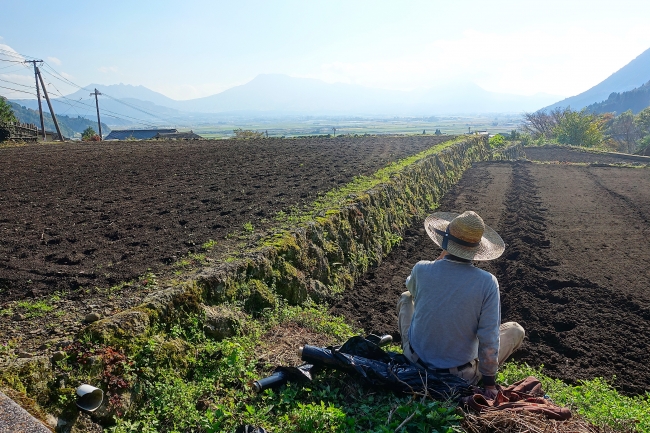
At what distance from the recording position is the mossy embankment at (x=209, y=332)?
333cm

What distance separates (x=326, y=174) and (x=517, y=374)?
9.13 meters

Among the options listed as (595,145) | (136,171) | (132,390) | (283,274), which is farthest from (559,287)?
(595,145)

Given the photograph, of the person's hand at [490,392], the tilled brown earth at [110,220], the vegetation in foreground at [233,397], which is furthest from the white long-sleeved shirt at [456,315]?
the tilled brown earth at [110,220]

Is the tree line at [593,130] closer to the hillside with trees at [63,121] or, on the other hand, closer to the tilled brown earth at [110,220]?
the tilled brown earth at [110,220]

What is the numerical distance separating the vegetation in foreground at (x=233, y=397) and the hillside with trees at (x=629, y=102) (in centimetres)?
13555

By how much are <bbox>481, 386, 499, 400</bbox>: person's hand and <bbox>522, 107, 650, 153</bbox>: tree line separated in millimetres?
44354

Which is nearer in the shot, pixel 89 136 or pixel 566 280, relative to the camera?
pixel 566 280

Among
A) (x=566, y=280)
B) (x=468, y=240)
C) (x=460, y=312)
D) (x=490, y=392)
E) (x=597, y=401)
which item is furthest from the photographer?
(x=566, y=280)

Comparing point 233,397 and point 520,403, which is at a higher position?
point 520,403

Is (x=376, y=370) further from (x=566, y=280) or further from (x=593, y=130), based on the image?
(x=593, y=130)

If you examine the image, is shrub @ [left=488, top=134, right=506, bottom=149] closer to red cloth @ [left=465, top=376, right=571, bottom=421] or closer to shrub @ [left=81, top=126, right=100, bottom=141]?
shrub @ [left=81, top=126, right=100, bottom=141]

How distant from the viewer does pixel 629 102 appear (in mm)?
125562

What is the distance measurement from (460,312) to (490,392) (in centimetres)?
61

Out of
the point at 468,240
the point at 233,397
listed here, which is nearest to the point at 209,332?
the point at 233,397
